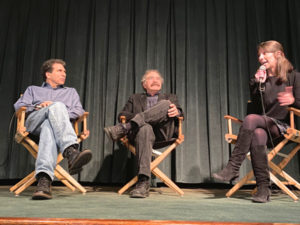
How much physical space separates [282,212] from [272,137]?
0.79 meters

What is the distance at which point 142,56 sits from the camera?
3471 millimetres

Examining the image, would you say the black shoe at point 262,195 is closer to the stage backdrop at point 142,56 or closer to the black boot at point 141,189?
the black boot at point 141,189

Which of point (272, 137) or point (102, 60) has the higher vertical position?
point (102, 60)

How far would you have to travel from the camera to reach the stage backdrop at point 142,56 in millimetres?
3281

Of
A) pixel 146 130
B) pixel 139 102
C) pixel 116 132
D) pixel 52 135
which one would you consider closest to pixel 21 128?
pixel 52 135

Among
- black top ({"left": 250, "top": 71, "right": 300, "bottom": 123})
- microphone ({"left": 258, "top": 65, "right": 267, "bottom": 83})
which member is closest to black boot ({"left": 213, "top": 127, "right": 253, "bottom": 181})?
black top ({"left": 250, "top": 71, "right": 300, "bottom": 123})

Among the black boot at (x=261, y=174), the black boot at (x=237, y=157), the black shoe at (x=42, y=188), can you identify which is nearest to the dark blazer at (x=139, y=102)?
the black boot at (x=237, y=157)

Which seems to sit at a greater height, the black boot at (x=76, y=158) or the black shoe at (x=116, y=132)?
the black shoe at (x=116, y=132)

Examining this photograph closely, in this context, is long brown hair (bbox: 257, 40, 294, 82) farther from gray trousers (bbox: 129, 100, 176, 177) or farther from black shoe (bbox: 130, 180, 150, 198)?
black shoe (bbox: 130, 180, 150, 198)

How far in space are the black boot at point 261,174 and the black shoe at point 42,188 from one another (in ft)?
4.26

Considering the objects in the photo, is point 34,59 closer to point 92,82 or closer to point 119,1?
point 92,82

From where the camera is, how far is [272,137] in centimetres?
220

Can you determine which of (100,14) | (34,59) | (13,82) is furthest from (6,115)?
(100,14)

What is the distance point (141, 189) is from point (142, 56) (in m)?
1.78
